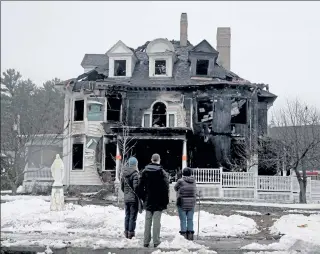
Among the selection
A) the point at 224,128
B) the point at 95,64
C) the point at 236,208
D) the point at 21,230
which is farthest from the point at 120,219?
the point at 95,64

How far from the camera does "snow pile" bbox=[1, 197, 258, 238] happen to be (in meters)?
8.13

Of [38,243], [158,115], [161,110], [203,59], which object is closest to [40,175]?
[158,115]

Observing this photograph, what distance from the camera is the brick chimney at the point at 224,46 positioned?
20.1 m

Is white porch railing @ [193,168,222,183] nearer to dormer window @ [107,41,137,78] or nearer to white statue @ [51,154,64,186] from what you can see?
dormer window @ [107,41,137,78]

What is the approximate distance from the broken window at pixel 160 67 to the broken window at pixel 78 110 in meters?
3.23

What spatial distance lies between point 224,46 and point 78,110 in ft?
22.6

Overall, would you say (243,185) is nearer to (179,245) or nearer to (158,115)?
(158,115)

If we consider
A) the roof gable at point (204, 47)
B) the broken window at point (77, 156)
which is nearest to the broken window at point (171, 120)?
the roof gable at point (204, 47)

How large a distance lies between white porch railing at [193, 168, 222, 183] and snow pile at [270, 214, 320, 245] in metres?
6.79

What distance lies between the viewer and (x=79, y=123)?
60.5 ft

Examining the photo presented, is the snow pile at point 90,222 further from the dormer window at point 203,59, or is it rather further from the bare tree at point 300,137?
the dormer window at point 203,59

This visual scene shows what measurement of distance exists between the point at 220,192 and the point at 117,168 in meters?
3.72

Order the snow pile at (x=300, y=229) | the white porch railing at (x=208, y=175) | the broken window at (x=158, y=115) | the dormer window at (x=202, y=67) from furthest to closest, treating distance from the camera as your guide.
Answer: the dormer window at (x=202, y=67) → the broken window at (x=158, y=115) → the white porch railing at (x=208, y=175) → the snow pile at (x=300, y=229)

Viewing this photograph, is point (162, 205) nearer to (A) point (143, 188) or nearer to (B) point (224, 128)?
(A) point (143, 188)
